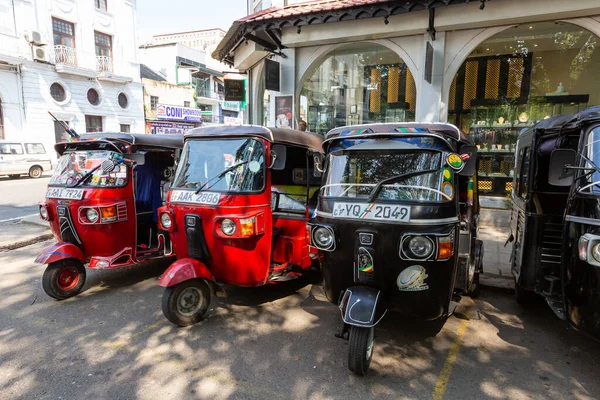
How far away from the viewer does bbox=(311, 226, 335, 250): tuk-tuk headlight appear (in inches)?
143

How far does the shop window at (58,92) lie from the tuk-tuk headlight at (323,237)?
81.9 feet

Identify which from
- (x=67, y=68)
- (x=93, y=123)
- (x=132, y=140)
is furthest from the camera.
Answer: (x=93, y=123)

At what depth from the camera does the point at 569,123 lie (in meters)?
3.80

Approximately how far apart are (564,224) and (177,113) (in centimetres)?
3073

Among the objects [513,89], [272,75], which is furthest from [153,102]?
[513,89]

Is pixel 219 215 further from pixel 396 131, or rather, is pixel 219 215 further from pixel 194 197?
pixel 396 131

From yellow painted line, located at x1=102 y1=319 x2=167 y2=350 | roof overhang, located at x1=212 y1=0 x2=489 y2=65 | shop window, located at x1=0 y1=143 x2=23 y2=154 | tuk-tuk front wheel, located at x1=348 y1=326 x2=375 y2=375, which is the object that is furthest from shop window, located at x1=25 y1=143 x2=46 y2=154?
tuk-tuk front wheel, located at x1=348 y1=326 x2=375 y2=375

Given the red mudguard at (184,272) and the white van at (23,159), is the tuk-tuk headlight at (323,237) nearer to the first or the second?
the red mudguard at (184,272)

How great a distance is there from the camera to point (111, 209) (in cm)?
524

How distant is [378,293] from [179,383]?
1930 millimetres

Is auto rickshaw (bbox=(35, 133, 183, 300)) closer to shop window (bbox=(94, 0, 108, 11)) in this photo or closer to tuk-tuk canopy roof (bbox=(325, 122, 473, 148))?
tuk-tuk canopy roof (bbox=(325, 122, 473, 148))

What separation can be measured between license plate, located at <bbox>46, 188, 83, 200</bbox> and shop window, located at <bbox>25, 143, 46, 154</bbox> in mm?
16956

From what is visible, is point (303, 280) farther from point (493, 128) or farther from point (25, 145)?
point (25, 145)

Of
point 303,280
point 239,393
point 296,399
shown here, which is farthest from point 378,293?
point 303,280
